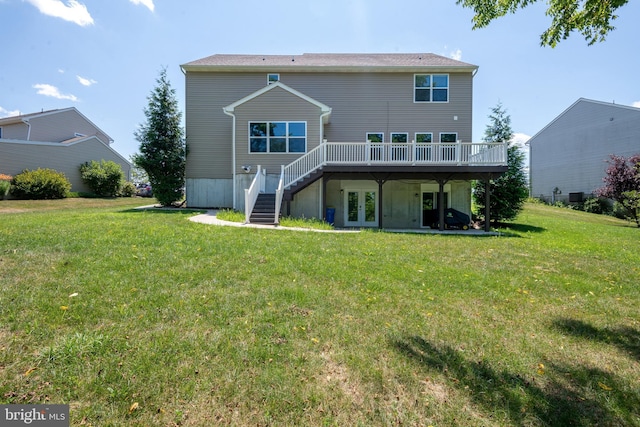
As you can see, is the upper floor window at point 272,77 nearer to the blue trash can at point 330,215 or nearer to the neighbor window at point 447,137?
the blue trash can at point 330,215

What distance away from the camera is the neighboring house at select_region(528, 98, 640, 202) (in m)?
24.7

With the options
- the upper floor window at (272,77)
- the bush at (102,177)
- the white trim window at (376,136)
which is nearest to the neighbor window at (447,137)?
the white trim window at (376,136)

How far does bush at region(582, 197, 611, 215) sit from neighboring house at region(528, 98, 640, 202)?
155cm

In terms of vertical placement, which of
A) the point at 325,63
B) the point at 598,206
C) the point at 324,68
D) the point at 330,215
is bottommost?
the point at 330,215

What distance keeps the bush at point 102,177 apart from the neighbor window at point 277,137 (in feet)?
51.0

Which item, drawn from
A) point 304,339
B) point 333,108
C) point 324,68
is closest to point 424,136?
point 333,108

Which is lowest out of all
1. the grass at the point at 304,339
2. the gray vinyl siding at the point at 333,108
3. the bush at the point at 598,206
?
the grass at the point at 304,339

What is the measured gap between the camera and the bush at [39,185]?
59.6 feet

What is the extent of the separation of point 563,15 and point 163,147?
Answer: 16367 millimetres

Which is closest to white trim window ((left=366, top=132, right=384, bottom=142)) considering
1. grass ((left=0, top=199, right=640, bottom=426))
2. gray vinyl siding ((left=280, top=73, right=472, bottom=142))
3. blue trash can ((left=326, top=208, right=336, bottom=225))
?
gray vinyl siding ((left=280, top=73, right=472, bottom=142))

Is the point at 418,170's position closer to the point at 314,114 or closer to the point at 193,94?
the point at 314,114

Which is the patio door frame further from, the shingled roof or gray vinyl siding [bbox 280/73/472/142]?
the shingled roof

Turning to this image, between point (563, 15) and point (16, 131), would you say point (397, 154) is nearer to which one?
point (563, 15)

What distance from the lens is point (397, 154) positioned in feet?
44.4
